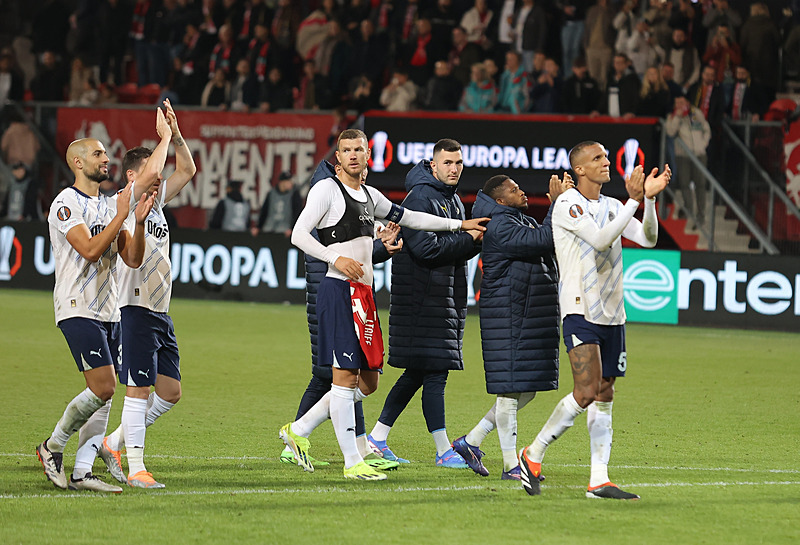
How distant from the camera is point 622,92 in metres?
19.6

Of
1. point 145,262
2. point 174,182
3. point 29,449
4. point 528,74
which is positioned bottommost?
point 29,449

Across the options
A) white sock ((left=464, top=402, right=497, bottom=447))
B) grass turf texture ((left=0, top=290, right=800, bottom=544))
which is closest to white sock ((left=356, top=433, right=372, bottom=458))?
grass turf texture ((left=0, top=290, right=800, bottom=544))

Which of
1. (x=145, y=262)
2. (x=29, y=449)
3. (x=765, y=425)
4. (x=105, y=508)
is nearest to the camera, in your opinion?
(x=105, y=508)

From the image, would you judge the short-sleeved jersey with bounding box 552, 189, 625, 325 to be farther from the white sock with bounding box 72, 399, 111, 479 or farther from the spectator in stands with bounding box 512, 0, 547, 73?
the spectator in stands with bounding box 512, 0, 547, 73

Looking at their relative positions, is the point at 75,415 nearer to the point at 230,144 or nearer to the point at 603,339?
the point at 603,339

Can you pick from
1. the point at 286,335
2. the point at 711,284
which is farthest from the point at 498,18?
the point at 286,335

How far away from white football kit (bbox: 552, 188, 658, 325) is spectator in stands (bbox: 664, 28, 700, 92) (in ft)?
44.6

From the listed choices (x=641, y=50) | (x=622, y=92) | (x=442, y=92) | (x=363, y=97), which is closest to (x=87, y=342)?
(x=622, y=92)

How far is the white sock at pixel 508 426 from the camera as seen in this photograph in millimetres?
7766

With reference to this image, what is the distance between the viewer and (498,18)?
22.5 m

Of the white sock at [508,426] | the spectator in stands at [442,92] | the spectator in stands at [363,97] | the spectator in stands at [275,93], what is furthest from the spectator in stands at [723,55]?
the white sock at [508,426]

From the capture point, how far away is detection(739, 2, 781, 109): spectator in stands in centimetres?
2002

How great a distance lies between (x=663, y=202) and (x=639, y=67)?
8.64ft

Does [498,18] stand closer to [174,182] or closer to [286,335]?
[286,335]
